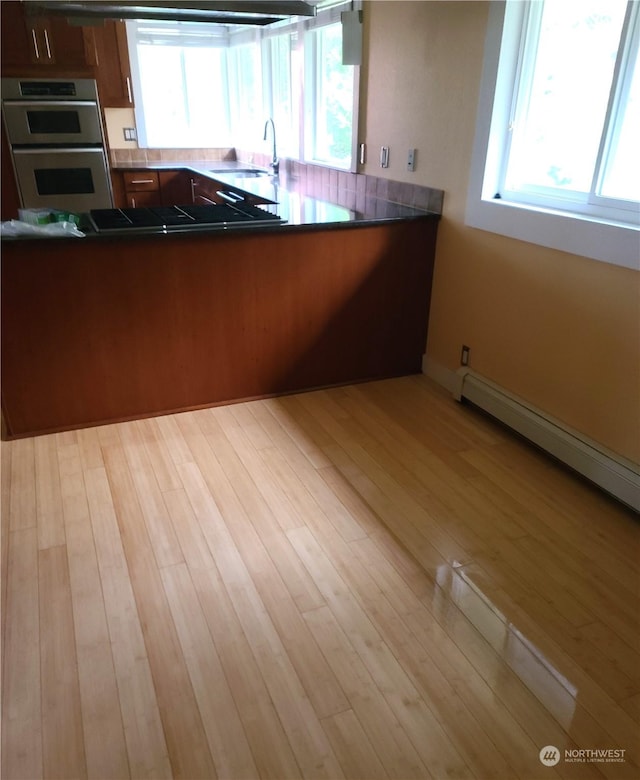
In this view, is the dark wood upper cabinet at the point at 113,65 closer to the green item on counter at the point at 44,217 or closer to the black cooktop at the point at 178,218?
the black cooktop at the point at 178,218

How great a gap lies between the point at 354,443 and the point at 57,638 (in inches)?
56.1

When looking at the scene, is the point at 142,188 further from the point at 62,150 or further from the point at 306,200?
the point at 306,200

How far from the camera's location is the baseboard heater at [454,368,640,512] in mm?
2178

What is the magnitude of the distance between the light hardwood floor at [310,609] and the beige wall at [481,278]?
0.34m

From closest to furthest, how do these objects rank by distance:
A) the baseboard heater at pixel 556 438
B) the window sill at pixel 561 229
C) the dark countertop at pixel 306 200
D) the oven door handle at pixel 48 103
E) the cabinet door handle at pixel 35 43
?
the window sill at pixel 561 229 < the baseboard heater at pixel 556 438 < the dark countertop at pixel 306 200 < the cabinet door handle at pixel 35 43 < the oven door handle at pixel 48 103

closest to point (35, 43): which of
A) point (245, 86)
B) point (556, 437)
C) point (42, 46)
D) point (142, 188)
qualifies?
point (42, 46)

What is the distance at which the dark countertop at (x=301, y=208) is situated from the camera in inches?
104

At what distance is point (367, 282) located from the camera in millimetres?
3066

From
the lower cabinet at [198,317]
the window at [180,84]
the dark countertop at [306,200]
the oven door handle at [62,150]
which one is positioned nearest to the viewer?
the lower cabinet at [198,317]

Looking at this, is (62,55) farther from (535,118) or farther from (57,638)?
(57,638)

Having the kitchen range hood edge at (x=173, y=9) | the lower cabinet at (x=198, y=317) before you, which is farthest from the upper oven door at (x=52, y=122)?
the lower cabinet at (x=198, y=317)

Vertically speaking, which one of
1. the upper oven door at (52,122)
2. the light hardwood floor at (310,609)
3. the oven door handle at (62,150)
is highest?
the upper oven door at (52,122)

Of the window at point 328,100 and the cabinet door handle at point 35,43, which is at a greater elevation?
the cabinet door handle at point 35,43

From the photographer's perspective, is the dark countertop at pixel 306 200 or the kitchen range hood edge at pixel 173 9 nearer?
the kitchen range hood edge at pixel 173 9
